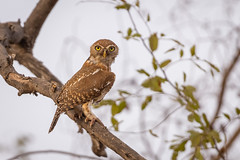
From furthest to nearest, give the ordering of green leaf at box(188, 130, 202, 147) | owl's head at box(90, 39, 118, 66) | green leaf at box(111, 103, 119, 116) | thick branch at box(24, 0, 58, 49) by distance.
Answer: thick branch at box(24, 0, 58, 49) → owl's head at box(90, 39, 118, 66) → green leaf at box(111, 103, 119, 116) → green leaf at box(188, 130, 202, 147)

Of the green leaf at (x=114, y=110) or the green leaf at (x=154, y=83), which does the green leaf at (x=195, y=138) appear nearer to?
the green leaf at (x=154, y=83)

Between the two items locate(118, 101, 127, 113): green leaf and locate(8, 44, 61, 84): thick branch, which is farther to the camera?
locate(8, 44, 61, 84): thick branch

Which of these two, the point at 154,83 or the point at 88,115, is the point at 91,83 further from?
the point at 154,83

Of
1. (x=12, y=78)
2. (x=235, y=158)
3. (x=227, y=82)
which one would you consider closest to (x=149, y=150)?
(x=235, y=158)

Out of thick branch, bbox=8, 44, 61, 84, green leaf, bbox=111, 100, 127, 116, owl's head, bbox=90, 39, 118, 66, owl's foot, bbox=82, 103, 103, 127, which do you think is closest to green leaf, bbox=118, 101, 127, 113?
green leaf, bbox=111, 100, 127, 116

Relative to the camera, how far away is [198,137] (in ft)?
9.50

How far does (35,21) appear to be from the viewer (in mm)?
4719

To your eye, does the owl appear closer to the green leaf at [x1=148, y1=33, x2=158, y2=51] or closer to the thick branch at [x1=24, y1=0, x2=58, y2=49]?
the green leaf at [x1=148, y1=33, x2=158, y2=51]

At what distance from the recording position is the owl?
3.18m

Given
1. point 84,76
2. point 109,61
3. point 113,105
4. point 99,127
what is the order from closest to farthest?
point 99,127, point 113,105, point 84,76, point 109,61

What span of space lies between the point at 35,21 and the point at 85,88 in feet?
6.20

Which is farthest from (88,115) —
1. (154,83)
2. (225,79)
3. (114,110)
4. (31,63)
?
(225,79)

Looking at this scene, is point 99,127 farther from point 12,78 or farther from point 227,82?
point 227,82

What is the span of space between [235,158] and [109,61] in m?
2.25
